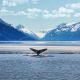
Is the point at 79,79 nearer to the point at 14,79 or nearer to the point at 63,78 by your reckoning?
the point at 63,78

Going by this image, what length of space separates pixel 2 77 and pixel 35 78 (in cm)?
420

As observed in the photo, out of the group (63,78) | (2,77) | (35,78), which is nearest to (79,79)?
(63,78)

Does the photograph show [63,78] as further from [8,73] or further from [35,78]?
[8,73]

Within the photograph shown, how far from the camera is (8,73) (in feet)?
191

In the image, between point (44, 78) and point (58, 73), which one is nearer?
point (44, 78)

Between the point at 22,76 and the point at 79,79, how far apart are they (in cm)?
792

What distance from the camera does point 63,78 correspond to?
172 ft

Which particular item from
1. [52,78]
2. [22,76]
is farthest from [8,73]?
[52,78]

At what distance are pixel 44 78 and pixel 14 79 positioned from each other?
393cm

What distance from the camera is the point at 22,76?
54844mm

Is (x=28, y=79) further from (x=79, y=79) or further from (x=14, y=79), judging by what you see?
(x=79, y=79)

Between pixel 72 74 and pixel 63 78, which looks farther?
pixel 72 74

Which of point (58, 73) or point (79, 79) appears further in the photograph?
point (58, 73)

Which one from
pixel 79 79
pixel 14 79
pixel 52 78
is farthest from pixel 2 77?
pixel 79 79
